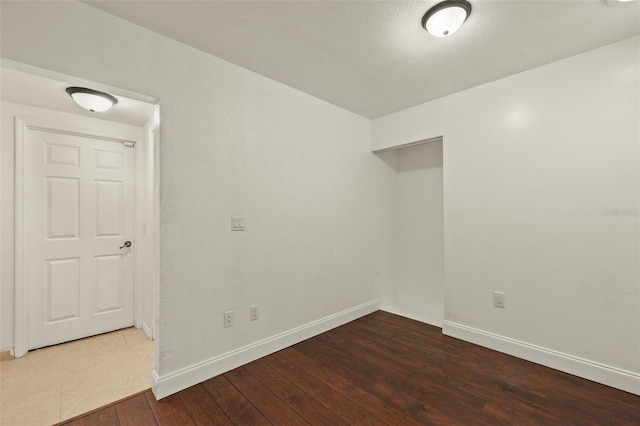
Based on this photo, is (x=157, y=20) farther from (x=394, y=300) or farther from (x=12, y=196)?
(x=394, y=300)

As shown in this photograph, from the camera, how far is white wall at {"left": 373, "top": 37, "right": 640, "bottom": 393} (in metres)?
1.99

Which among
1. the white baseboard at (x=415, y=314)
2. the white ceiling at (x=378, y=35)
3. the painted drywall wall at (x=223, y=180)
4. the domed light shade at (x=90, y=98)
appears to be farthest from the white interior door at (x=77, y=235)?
the white baseboard at (x=415, y=314)

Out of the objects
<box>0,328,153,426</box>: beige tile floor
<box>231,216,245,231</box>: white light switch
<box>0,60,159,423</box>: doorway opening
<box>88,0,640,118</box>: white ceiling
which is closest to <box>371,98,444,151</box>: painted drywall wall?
<box>88,0,640,118</box>: white ceiling

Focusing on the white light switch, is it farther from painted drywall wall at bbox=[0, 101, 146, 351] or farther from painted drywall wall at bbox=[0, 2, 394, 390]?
painted drywall wall at bbox=[0, 101, 146, 351]

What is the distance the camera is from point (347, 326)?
122 inches

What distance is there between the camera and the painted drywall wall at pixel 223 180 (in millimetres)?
1645

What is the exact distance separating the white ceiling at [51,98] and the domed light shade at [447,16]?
2.08 metres

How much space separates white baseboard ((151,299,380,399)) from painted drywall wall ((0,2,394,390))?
5cm

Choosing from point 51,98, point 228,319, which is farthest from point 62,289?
point 228,319

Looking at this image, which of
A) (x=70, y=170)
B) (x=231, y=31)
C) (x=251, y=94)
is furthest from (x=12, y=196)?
(x=231, y=31)

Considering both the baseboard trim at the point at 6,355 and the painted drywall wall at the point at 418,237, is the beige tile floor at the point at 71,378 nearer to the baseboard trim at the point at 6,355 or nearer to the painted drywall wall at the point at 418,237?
the baseboard trim at the point at 6,355

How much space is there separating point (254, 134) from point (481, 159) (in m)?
2.18

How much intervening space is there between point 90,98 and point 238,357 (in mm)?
2496

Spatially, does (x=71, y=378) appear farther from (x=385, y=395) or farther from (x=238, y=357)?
(x=385, y=395)
